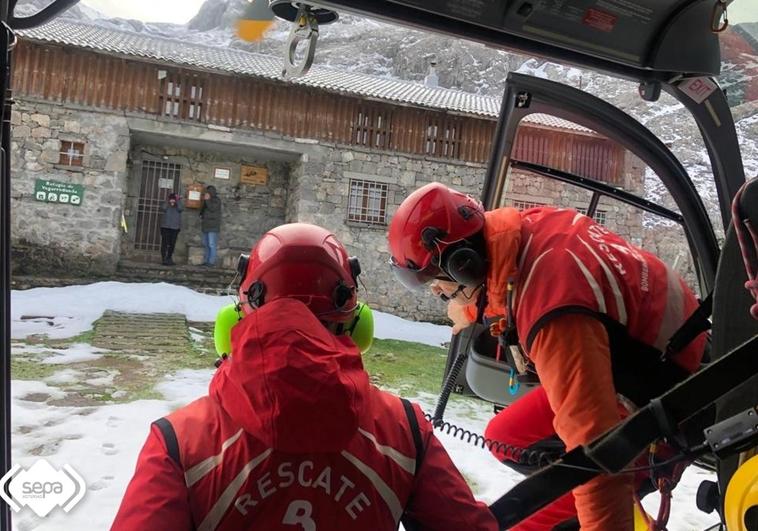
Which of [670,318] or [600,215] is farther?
[600,215]

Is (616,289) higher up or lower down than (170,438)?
higher up

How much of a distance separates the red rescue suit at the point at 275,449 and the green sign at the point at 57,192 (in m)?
10.9

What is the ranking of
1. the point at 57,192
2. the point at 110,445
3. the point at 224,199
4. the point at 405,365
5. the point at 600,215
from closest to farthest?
1. the point at 600,215
2. the point at 110,445
3. the point at 405,365
4. the point at 57,192
5. the point at 224,199

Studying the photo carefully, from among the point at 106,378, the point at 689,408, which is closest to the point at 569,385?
the point at 689,408

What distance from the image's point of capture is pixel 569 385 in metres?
1.17

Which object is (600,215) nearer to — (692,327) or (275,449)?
(692,327)

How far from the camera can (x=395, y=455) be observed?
0.93 metres

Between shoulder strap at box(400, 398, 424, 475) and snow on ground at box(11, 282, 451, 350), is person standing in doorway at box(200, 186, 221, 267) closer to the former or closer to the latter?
snow on ground at box(11, 282, 451, 350)

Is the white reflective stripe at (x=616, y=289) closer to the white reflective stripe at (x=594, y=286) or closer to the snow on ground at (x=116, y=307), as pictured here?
the white reflective stripe at (x=594, y=286)

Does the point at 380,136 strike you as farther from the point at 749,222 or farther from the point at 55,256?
the point at 749,222

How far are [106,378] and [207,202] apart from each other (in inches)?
276

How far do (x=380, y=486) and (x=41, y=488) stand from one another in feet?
5.63

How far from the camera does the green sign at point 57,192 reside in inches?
402

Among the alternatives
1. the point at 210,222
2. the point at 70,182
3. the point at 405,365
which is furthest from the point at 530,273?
the point at 70,182
